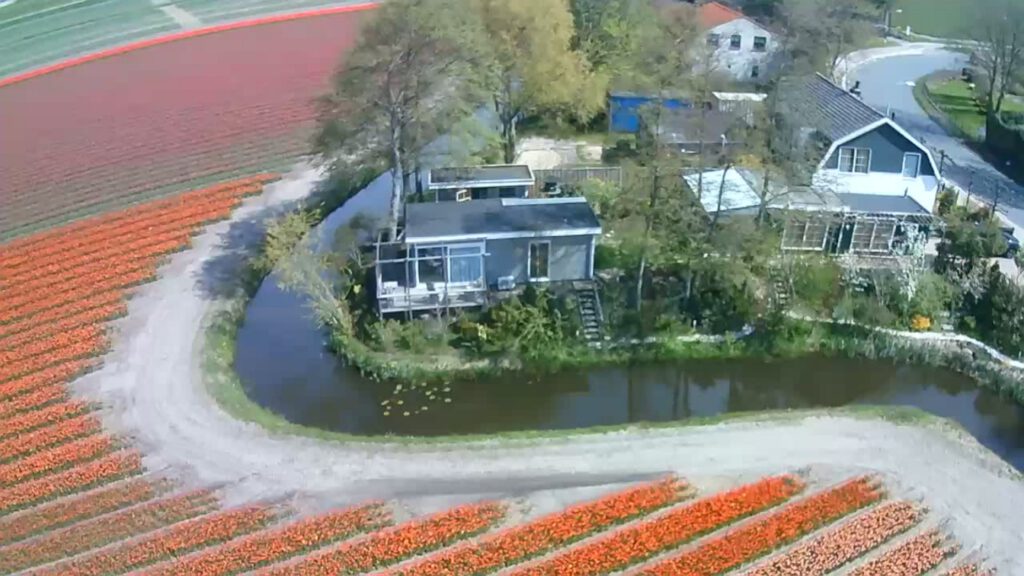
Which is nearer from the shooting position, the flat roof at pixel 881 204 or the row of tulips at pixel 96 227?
the flat roof at pixel 881 204

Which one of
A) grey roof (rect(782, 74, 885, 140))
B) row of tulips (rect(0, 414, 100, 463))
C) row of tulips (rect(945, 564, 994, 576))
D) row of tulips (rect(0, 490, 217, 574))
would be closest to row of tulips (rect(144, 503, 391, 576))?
row of tulips (rect(0, 490, 217, 574))

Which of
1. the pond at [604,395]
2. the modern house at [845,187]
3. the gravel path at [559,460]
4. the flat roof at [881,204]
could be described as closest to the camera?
the gravel path at [559,460]

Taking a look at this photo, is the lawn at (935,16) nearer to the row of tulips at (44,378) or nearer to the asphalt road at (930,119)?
the asphalt road at (930,119)

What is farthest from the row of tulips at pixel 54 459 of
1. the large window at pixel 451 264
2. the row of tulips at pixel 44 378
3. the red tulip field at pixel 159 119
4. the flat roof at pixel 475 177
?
the red tulip field at pixel 159 119

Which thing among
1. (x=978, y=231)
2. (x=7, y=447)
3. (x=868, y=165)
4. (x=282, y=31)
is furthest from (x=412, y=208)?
(x=282, y=31)

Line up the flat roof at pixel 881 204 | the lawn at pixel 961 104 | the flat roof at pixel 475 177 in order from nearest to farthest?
the flat roof at pixel 881 204, the flat roof at pixel 475 177, the lawn at pixel 961 104

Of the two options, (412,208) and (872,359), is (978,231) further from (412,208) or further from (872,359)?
(412,208)

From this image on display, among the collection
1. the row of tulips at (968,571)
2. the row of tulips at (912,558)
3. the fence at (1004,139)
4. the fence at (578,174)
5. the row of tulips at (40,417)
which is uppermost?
the fence at (1004,139)
